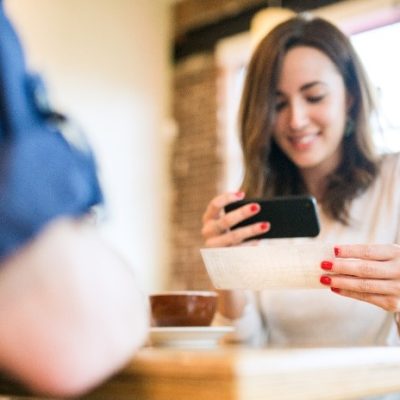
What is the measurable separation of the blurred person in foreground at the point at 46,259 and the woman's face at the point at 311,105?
119cm

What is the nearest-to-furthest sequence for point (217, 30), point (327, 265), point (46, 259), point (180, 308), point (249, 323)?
point (46, 259)
point (327, 265)
point (180, 308)
point (249, 323)
point (217, 30)

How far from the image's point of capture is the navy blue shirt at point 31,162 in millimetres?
587

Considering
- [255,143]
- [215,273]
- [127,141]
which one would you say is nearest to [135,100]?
[127,141]

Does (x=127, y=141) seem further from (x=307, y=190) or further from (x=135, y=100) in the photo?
(x=307, y=190)

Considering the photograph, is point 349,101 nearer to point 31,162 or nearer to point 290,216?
point 290,216

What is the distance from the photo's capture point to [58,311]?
0.60 meters

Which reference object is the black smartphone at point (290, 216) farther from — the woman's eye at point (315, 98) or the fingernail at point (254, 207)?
the woman's eye at point (315, 98)

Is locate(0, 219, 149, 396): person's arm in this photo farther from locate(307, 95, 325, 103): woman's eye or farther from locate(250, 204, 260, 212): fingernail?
locate(307, 95, 325, 103): woman's eye

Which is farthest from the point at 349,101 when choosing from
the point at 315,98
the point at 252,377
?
the point at 252,377

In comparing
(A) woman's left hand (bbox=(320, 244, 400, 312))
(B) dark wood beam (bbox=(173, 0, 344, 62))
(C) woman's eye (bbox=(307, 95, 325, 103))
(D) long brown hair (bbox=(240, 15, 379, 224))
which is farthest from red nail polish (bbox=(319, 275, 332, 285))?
(B) dark wood beam (bbox=(173, 0, 344, 62))

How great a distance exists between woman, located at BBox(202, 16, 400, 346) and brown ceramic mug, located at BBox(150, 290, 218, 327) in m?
0.35

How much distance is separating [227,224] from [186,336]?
40cm

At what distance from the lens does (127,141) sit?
14.0 feet

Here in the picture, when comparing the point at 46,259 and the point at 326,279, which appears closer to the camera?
the point at 46,259
